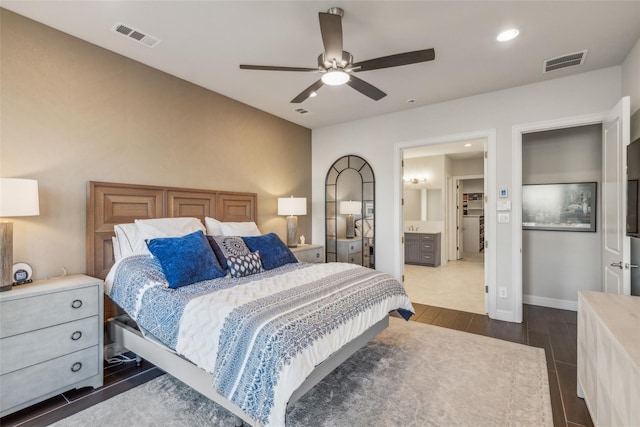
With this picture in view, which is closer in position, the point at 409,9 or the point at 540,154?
the point at 409,9

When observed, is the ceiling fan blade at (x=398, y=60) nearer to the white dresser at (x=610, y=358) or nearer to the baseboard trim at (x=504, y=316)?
the white dresser at (x=610, y=358)

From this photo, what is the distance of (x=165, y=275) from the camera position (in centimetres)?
240

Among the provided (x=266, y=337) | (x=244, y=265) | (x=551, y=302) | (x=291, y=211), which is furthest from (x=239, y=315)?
(x=551, y=302)

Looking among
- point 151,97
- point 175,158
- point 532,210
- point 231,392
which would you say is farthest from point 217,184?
point 532,210

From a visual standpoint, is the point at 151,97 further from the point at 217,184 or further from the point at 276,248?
the point at 276,248

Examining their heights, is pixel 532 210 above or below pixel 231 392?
above

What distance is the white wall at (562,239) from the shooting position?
3.96m

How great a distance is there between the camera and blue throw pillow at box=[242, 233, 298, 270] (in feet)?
10.5

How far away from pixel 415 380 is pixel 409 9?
2.86m

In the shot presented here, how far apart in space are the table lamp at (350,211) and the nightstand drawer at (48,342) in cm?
363

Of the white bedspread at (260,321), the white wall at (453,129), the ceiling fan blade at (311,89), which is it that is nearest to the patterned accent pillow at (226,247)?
the white bedspread at (260,321)

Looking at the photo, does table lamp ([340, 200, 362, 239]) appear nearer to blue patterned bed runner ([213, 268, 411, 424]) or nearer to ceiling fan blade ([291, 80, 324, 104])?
ceiling fan blade ([291, 80, 324, 104])

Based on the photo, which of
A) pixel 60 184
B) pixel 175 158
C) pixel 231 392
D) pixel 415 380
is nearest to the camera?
pixel 231 392

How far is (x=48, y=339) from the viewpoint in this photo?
2.10m
